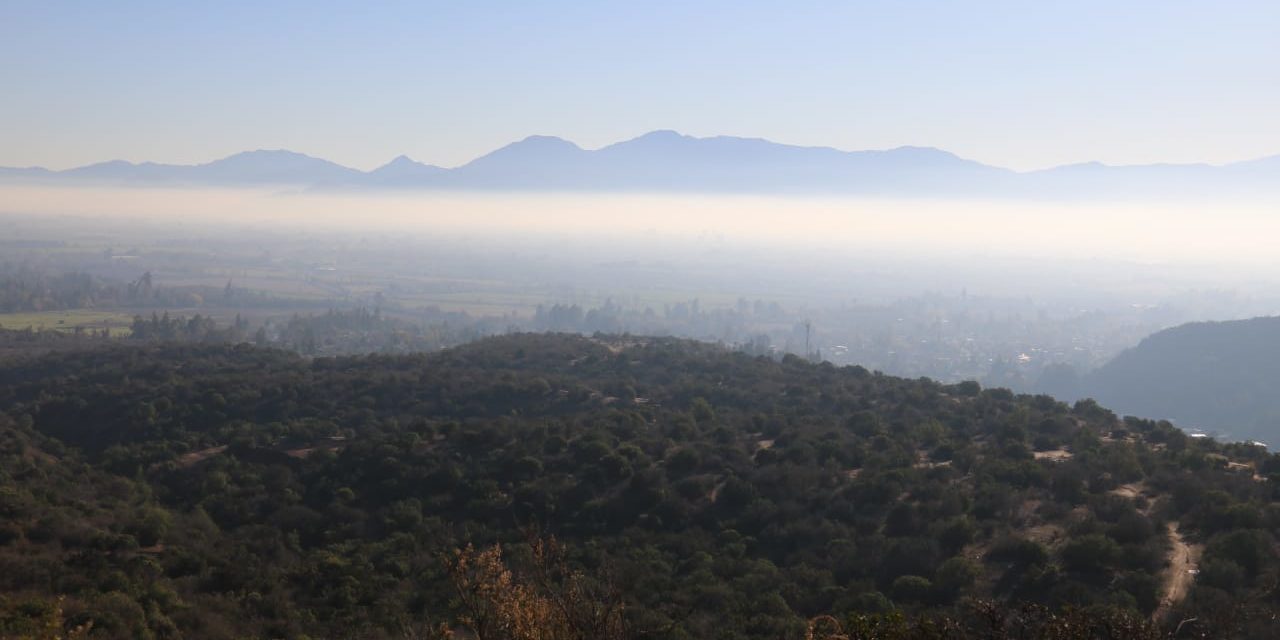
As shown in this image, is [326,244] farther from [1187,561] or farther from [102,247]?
[1187,561]

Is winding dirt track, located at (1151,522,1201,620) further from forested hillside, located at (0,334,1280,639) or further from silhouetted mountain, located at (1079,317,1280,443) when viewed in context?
silhouetted mountain, located at (1079,317,1280,443)

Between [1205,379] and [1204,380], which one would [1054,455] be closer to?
[1204,380]

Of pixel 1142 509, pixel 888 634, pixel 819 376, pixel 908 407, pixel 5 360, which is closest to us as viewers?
pixel 888 634

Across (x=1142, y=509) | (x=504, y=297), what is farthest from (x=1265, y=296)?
(x=1142, y=509)

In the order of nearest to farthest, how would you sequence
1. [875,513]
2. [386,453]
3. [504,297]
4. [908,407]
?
[875,513]
[386,453]
[908,407]
[504,297]

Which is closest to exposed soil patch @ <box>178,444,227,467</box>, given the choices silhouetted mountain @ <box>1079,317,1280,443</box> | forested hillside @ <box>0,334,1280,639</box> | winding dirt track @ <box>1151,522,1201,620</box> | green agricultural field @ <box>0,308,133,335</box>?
forested hillside @ <box>0,334,1280,639</box>

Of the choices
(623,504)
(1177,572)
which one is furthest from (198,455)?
(1177,572)
